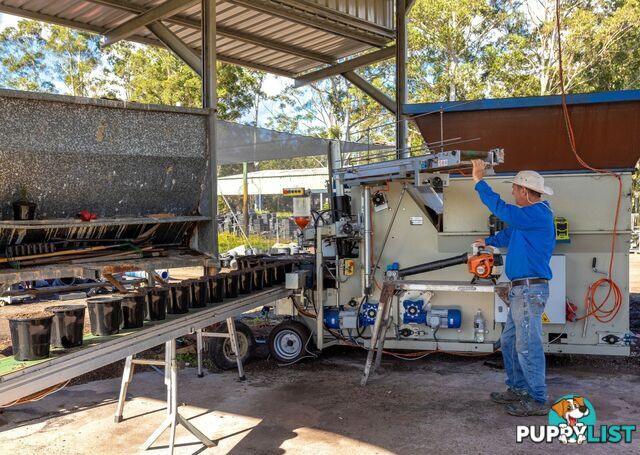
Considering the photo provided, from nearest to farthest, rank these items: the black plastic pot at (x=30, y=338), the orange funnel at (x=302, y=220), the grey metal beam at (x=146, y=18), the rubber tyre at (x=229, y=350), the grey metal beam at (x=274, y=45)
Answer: the black plastic pot at (x=30, y=338), the rubber tyre at (x=229, y=350), the orange funnel at (x=302, y=220), the grey metal beam at (x=146, y=18), the grey metal beam at (x=274, y=45)

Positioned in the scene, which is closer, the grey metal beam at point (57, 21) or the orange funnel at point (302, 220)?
the orange funnel at point (302, 220)

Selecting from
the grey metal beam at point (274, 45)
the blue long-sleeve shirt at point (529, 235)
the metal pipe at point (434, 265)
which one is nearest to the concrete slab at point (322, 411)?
the metal pipe at point (434, 265)

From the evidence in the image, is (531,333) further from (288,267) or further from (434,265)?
(288,267)

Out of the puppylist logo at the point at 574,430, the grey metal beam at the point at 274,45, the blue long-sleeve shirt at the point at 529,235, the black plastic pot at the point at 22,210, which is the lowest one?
the puppylist logo at the point at 574,430

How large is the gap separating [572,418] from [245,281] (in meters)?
3.23

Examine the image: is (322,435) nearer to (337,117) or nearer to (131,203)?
(131,203)

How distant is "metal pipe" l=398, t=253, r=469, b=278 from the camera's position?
611 centimetres

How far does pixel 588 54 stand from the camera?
23344 millimetres

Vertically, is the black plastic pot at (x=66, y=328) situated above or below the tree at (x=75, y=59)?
below

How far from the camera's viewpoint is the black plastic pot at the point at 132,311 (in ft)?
14.0

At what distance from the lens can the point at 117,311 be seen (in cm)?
416

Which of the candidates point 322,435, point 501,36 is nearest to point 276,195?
point 501,36

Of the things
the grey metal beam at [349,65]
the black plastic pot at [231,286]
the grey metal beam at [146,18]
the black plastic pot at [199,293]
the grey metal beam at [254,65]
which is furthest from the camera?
the grey metal beam at [254,65]

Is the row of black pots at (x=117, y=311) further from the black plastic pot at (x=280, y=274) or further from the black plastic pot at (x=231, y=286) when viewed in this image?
the black plastic pot at (x=280, y=274)
